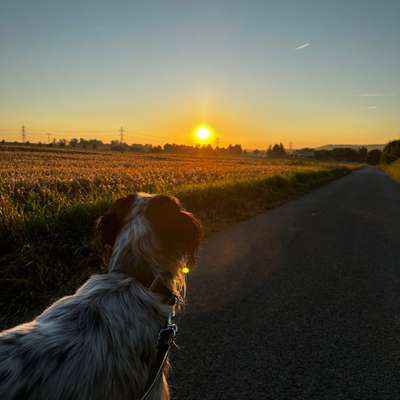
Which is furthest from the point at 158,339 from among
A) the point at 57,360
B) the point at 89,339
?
the point at 57,360

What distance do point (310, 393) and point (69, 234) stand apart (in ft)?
14.9

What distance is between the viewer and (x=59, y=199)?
7.57 metres

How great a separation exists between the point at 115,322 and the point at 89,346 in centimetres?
21

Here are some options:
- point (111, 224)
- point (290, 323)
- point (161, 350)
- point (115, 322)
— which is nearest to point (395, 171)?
point (290, 323)

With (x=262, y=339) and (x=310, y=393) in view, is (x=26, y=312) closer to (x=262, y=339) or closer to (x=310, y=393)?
(x=262, y=339)

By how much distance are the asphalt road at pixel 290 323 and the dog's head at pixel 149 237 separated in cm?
121

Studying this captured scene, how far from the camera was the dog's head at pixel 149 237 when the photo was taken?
2.29 meters

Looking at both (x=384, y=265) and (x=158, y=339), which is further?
(x=384, y=265)

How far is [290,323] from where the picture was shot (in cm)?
405

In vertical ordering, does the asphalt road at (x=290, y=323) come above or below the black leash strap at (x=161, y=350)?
below

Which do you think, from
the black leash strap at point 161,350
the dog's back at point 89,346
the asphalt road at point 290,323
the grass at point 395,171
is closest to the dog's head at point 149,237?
the dog's back at point 89,346

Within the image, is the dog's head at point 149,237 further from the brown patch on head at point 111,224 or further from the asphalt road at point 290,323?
the asphalt road at point 290,323

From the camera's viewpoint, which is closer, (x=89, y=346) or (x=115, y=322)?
(x=89, y=346)

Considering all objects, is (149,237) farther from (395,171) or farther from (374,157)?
(374,157)
